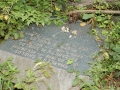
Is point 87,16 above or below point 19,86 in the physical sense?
above

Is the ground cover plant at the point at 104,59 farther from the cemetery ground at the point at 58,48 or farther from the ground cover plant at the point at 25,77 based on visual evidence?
the ground cover plant at the point at 25,77

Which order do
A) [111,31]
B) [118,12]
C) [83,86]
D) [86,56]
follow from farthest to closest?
[118,12], [111,31], [86,56], [83,86]

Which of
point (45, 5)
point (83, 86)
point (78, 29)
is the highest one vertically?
point (45, 5)

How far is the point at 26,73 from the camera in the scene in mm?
3320

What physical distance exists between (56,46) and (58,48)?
5 centimetres

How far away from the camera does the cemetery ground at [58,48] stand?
10.6 ft

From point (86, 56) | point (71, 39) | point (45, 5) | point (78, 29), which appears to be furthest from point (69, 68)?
point (45, 5)

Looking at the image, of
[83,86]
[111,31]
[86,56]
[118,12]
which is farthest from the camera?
[118,12]

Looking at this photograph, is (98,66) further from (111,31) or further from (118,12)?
(118,12)

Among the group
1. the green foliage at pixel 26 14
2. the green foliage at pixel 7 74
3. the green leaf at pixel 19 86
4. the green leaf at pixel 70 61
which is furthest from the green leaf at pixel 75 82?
the green foliage at pixel 26 14

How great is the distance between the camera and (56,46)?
11.8 ft

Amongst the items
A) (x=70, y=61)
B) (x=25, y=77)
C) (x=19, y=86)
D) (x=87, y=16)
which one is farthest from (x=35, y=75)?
(x=87, y=16)

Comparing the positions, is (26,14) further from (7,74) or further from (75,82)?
(75,82)

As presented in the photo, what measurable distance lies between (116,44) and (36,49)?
3.74 feet
